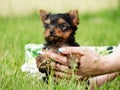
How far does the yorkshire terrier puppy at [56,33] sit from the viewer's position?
17.1 feet

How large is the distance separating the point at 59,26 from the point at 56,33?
13 cm

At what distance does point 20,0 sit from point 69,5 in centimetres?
122

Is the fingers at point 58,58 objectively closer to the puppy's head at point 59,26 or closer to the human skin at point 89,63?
the human skin at point 89,63

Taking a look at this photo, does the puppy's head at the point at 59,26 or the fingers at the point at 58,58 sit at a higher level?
the puppy's head at the point at 59,26

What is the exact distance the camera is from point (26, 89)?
497cm

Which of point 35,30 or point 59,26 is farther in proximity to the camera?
point 35,30

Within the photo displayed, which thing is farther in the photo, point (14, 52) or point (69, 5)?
point (69, 5)

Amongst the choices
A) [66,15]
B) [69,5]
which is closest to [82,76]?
[66,15]

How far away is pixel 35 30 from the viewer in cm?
984

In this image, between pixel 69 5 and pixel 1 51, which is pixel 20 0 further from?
pixel 1 51

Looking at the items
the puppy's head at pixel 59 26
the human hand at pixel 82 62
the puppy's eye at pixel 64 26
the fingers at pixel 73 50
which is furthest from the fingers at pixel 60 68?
the puppy's eye at pixel 64 26

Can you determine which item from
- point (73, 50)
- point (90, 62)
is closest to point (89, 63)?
point (90, 62)

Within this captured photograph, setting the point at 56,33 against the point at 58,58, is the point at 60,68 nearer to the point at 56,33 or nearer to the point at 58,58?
the point at 58,58

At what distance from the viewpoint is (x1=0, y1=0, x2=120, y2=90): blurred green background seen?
5.15 m
